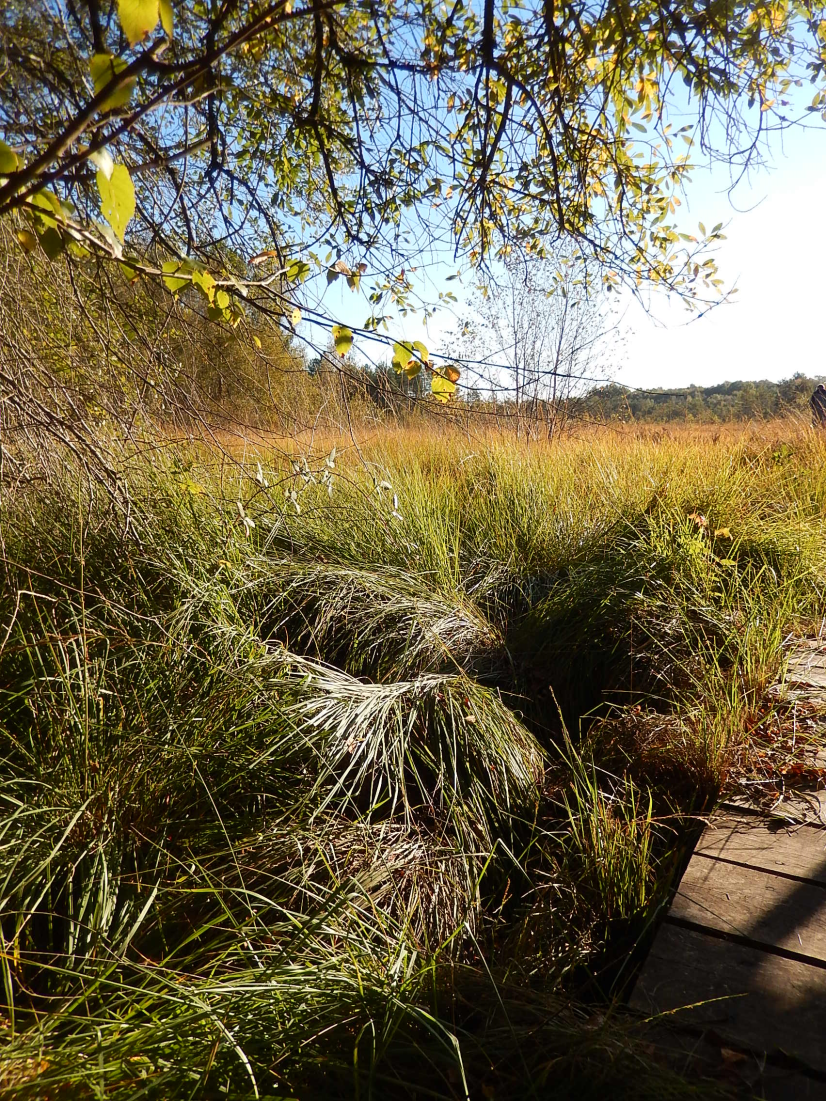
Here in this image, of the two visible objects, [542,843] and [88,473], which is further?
[542,843]

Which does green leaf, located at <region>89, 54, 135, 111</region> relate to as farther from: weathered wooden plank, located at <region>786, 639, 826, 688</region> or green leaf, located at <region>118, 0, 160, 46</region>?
weathered wooden plank, located at <region>786, 639, 826, 688</region>

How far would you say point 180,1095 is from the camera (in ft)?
3.15

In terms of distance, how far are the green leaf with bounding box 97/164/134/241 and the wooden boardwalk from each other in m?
1.64

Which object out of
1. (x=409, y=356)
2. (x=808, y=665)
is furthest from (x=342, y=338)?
(x=808, y=665)

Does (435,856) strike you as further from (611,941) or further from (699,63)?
(699,63)

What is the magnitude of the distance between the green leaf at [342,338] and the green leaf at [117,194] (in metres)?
0.61

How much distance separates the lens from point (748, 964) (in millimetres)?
1295

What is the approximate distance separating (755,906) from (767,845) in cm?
24

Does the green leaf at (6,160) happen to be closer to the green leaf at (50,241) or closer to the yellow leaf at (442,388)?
the green leaf at (50,241)

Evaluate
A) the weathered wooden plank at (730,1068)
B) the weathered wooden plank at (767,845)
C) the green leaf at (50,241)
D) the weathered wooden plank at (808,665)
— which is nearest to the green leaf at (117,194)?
the green leaf at (50,241)

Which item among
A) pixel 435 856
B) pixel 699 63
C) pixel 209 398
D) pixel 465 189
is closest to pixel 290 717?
pixel 435 856

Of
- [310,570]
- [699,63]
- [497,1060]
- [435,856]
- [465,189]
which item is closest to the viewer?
[497,1060]

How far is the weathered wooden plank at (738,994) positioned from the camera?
113cm

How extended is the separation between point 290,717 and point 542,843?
0.83m
